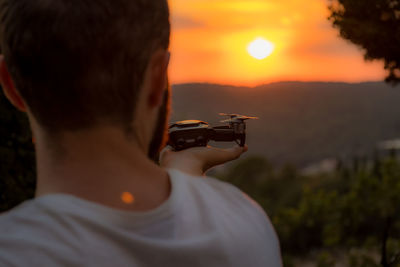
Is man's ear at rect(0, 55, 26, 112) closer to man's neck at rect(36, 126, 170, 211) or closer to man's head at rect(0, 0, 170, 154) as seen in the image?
man's head at rect(0, 0, 170, 154)

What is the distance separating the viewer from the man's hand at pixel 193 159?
163 cm

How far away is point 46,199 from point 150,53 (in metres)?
0.51

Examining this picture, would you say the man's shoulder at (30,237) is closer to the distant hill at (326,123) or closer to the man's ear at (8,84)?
the man's ear at (8,84)

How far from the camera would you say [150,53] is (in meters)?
1.24

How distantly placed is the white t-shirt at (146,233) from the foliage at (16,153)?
350cm

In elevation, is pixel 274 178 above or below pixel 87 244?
below

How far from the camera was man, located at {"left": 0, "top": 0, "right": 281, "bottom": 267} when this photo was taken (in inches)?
41.3

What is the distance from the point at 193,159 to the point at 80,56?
2.40 ft

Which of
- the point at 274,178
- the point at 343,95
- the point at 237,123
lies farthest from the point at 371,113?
the point at 237,123

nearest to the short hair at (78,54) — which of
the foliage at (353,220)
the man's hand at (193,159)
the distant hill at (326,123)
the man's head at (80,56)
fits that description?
the man's head at (80,56)

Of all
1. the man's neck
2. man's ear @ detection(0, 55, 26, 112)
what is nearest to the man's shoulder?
the man's neck

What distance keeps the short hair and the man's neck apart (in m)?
0.05

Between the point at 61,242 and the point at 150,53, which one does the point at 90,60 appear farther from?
the point at 61,242

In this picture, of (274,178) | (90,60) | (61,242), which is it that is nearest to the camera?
(61,242)
